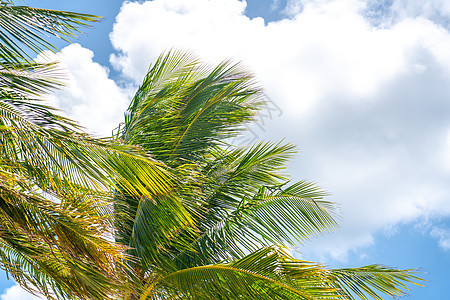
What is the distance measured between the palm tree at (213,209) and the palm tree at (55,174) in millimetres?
970

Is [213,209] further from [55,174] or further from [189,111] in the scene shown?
[55,174]

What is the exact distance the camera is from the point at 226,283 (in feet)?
14.5

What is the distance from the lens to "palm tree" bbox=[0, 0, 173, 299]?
3.33 m

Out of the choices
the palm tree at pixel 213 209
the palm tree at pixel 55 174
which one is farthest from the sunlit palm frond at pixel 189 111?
the palm tree at pixel 55 174

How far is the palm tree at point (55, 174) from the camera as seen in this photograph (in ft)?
10.9

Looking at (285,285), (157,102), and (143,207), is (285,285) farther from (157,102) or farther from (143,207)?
(157,102)

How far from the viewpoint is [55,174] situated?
144 inches

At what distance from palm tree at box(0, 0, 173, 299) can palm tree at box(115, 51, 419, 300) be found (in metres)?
0.97

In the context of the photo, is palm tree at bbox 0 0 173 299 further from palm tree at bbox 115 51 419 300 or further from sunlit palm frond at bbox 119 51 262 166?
sunlit palm frond at bbox 119 51 262 166

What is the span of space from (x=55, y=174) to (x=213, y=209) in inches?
136

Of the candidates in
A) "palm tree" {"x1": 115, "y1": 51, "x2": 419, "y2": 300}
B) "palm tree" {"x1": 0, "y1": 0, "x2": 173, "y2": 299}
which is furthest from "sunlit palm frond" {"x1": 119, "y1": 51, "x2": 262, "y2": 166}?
"palm tree" {"x1": 0, "y1": 0, "x2": 173, "y2": 299}

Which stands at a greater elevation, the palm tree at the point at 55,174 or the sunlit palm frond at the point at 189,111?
the sunlit palm frond at the point at 189,111

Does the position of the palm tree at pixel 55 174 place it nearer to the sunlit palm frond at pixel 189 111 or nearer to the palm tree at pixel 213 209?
the palm tree at pixel 213 209

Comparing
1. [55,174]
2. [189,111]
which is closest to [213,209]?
[189,111]
